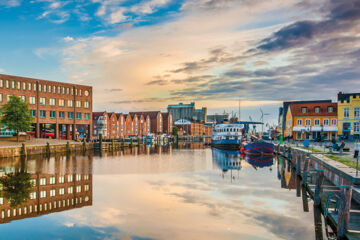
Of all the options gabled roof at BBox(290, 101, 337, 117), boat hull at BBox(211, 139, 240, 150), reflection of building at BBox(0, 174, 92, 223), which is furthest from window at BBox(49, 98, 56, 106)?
gabled roof at BBox(290, 101, 337, 117)

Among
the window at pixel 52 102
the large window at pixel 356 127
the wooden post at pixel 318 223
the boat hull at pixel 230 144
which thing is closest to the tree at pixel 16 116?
the window at pixel 52 102

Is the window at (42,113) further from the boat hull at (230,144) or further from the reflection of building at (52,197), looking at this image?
the reflection of building at (52,197)

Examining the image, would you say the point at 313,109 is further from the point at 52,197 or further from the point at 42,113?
the point at 52,197

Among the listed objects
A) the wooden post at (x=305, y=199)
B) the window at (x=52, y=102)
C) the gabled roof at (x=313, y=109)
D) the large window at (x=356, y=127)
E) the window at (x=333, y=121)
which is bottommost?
the wooden post at (x=305, y=199)

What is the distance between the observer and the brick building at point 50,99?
70.0 metres

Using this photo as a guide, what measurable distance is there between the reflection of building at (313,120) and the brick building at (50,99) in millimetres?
55494

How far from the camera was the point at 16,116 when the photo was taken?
2333 inches

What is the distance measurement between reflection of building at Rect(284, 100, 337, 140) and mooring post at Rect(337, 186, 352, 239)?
6315cm

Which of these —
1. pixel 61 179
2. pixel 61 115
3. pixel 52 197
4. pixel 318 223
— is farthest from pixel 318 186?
pixel 61 115

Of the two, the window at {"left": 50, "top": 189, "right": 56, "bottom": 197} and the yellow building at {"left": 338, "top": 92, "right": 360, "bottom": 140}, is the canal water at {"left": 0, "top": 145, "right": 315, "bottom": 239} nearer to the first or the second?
the window at {"left": 50, "top": 189, "right": 56, "bottom": 197}

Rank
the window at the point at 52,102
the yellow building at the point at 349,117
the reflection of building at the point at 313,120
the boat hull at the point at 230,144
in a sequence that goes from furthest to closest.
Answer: the window at the point at 52,102 → the boat hull at the point at 230,144 → the reflection of building at the point at 313,120 → the yellow building at the point at 349,117

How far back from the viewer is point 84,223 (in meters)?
15.6

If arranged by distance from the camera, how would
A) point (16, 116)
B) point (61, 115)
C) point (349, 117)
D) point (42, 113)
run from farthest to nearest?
1. point (61, 115)
2. point (42, 113)
3. point (349, 117)
4. point (16, 116)

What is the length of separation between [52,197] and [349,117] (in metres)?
64.3
